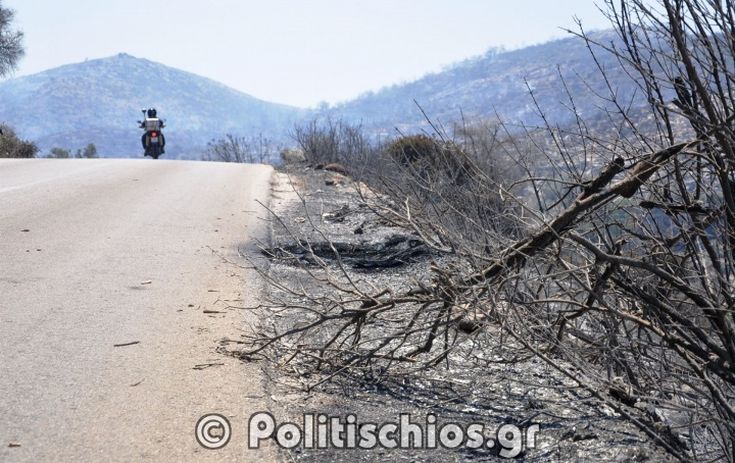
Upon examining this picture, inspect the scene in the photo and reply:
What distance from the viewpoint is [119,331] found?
5863 millimetres

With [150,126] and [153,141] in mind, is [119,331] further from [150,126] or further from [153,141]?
[150,126]

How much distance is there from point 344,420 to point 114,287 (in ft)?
11.0

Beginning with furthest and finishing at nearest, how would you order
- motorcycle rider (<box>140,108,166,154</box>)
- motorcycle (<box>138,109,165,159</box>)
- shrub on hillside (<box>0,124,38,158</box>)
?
1. motorcycle rider (<box>140,108,166,154</box>)
2. motorcycle (<box>138,109,165,159</box>)
3. shrub on hillside (<box>0,124,38,158</box>)

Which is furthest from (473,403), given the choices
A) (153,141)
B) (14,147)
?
(153,141)

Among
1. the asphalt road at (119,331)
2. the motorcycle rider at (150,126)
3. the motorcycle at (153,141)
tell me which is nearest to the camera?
the asphalt road at (119,331)

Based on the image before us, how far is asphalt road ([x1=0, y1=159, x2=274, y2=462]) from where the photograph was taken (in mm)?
4059

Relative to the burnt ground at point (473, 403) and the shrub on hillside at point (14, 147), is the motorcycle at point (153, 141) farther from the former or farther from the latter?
the burnt ground at point (473, 403)

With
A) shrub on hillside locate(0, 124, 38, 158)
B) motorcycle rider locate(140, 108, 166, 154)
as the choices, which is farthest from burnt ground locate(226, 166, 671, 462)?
motorcycle rider locate(140, 108, 166, 154)

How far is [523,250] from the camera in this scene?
4.66 meters

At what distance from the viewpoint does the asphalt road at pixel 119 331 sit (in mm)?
4059

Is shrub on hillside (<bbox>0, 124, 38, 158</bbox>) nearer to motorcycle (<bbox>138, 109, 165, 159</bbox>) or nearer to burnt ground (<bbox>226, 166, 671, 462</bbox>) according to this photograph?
motorcycle (<bbox>138, 109, 165, 159</bbox>)

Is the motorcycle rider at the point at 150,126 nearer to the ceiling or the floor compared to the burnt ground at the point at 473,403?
nearer to the ceiling

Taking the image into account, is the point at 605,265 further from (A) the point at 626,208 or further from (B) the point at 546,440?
(B) the point at 546,440

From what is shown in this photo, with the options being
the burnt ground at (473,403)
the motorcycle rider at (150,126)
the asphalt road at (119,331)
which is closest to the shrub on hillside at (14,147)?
the motorcycle rider at (150,126)
